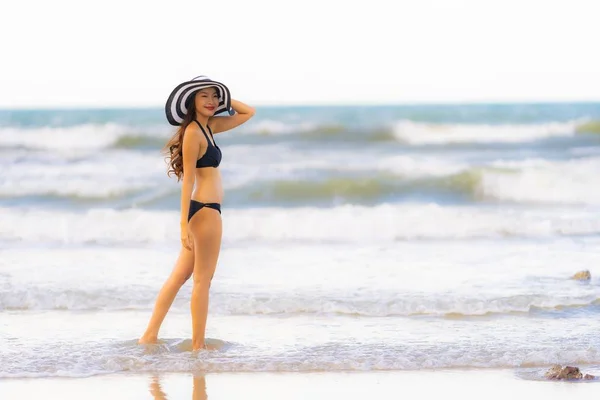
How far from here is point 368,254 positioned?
9.87 meters

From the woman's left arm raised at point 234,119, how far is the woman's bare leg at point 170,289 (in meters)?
0.76

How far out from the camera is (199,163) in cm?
584

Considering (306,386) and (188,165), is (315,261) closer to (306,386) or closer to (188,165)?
(188,165)

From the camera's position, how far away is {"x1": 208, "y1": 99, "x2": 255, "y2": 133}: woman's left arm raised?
19.8ft

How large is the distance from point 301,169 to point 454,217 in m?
6.39

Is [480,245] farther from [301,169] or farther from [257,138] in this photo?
[257,138]

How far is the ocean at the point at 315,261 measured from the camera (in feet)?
20.2

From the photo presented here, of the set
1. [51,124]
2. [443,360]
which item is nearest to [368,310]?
[443,360]

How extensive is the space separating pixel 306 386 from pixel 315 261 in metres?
4.04

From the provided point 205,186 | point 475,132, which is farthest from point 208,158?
point 475,132

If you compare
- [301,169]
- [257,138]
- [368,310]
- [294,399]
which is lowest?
[294,399]

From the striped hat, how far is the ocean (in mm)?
1421

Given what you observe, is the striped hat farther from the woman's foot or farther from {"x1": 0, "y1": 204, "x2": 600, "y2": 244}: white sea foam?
{"x1": 0, "y1": 204, "x2": 600, "y2": 244}: white sea foam

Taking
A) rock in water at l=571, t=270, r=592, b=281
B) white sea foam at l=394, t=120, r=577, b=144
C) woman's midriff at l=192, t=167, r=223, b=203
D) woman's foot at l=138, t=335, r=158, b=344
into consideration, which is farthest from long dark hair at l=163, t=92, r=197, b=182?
white sea foam at l=394, t=120, r=577, b=144
